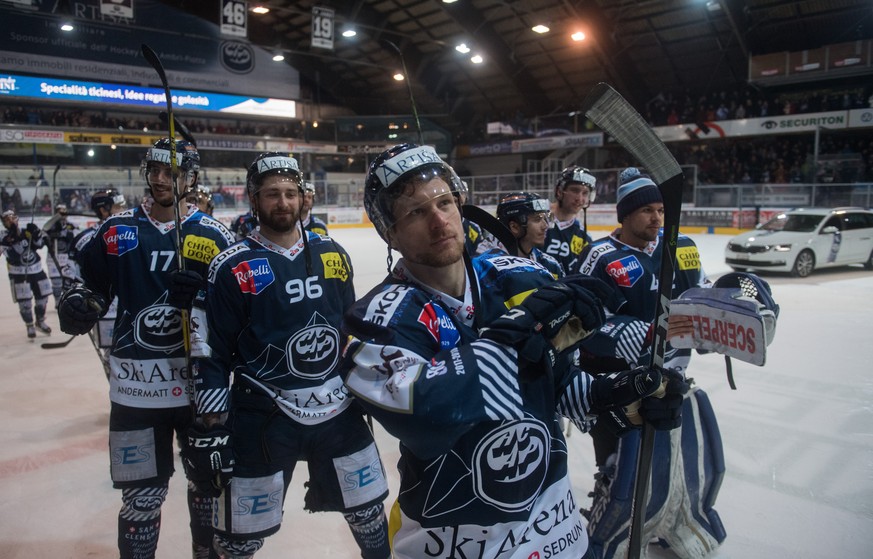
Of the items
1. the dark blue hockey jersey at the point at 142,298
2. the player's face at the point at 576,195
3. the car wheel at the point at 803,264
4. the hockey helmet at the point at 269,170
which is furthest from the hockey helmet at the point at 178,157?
the car wheel at the point at 803,264

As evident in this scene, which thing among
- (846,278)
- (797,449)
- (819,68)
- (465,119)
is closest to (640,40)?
(819,68)

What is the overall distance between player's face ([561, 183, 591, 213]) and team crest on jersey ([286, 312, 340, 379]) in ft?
10.3

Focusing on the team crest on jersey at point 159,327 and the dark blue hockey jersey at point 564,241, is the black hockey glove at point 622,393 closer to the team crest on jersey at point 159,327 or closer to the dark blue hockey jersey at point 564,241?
the team crest on jersey at point 159,327

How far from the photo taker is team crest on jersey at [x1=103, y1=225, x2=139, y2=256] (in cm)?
275

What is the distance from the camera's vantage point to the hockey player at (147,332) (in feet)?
8.39

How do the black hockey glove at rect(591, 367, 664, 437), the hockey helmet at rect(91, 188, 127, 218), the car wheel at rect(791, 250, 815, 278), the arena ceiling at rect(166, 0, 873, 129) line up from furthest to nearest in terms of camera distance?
1. the arena ceiling at rect(166, 0, 873, 129)
2. the car wheel at rect(791, 250, 815, 278)
3. the hockey helmet at rect(91, 188, 127, 218)
4. the black hockey glove at rect(591, 367, 664, 437)

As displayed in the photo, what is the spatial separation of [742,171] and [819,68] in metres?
4.07

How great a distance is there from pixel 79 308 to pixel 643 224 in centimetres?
261

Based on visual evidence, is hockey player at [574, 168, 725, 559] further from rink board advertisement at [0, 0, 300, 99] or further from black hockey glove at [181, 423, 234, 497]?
rink board advertisement at [0, 0, 300, 99]

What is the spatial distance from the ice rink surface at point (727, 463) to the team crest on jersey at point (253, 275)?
1472 millimetres

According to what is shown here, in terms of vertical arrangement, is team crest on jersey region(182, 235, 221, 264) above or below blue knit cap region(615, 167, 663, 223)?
below

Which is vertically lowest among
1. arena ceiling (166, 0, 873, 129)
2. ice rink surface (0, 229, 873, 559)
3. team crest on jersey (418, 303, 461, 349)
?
ice rink surface (0, 229, 873, 559)

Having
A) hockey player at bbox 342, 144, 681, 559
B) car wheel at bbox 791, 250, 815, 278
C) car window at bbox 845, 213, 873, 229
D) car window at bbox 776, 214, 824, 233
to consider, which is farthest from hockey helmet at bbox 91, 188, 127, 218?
car window at bbox 845, 213, 873, 229

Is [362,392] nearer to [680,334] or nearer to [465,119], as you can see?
[680,334]
